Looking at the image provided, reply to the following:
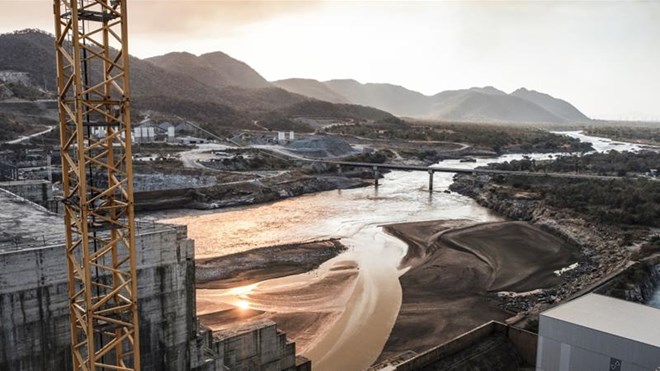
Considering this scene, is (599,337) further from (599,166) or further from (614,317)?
(599,166)

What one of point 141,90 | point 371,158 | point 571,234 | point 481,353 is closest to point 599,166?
point 371,158

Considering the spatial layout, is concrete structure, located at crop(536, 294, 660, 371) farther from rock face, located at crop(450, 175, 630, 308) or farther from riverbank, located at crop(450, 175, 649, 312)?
rock face, located at crop(450, 175, 630, 308)

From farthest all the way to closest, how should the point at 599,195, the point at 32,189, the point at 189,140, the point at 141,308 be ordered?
1. the point at 189,140
2. the point at 599,195
3. the point at 32,189
4. the point at 141,308

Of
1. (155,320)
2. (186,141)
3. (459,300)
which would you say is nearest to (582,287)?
(459,300)

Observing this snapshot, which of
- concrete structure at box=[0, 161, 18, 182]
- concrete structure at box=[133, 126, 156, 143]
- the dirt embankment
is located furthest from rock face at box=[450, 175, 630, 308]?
concrete structure at box=[133, 126, 156, 143]

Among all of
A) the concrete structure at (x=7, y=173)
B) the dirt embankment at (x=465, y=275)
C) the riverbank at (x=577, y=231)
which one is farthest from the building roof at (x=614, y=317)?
the concrete structure at (x=7, y=173)

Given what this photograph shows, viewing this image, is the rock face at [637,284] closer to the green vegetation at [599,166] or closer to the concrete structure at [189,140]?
the green vegetation at [599,166]
